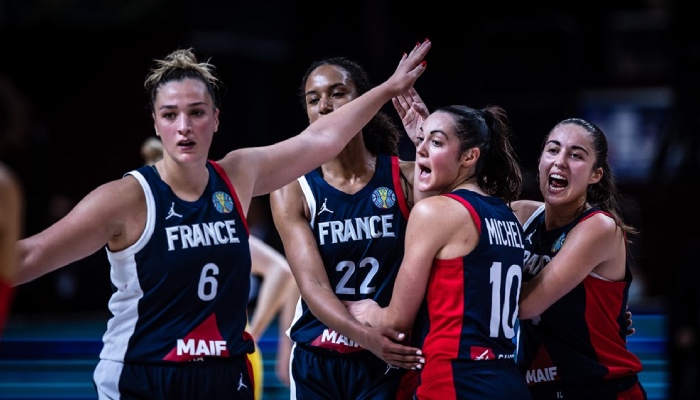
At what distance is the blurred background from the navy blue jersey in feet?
24.4

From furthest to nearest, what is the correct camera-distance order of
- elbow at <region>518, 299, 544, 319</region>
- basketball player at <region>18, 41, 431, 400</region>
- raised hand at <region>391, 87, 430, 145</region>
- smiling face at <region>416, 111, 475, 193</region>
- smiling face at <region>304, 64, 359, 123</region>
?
1. raised hand at <region>391, 87, 430, 145</region>
2. smiling face at <region>304, 64, 359, 123</region>
3. elbow at <region>518, 299, 544, 319</region>
4. smiling face at <region>416, 111, 475, 193</region>
5. basketball player at <region>18, 41, 431, 400</region>

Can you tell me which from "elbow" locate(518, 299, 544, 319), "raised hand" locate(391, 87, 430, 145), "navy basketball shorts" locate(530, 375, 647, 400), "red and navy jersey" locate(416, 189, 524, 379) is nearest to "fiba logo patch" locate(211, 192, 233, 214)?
"red and navy jersey" locate(416, 189, 524, 379)

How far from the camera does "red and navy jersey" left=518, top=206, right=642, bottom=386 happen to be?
4105mm

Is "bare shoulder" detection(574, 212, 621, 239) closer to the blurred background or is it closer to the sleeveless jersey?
the sleeveless jersey

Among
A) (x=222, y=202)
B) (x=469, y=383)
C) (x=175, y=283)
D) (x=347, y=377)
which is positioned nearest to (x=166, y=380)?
(x=175, y=283)

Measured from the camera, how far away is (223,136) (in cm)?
1173

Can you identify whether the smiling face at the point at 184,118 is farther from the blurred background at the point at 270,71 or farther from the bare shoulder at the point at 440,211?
the blurred background at the point at 270,71

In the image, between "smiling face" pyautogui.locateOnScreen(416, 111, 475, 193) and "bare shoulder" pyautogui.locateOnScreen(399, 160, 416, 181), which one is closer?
"smiling face" pyautogui.locateOnScreen(416, 111, 475, 193)

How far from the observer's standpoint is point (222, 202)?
3738mm

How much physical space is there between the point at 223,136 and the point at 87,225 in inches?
331

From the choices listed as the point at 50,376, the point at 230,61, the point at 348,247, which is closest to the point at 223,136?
the point at 230,61

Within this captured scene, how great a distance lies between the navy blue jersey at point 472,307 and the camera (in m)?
3.59

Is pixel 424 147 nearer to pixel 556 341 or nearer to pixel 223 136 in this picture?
pixel 556 341

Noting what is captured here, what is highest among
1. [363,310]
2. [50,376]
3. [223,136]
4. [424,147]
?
[223,136]
